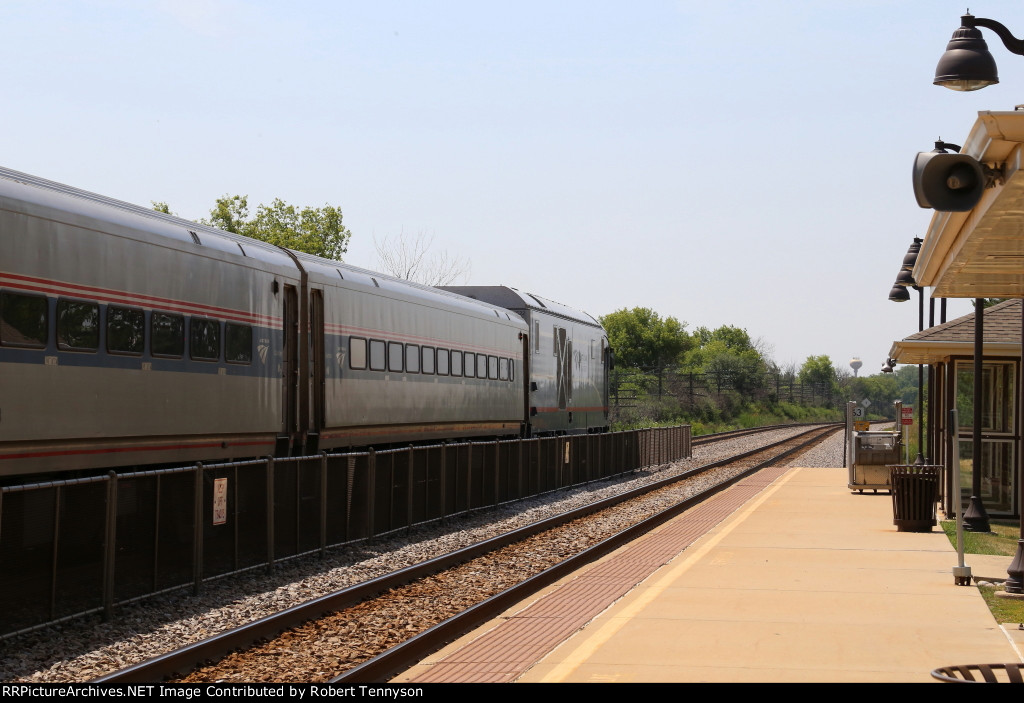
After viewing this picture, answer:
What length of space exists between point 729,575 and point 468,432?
13435 millimetres

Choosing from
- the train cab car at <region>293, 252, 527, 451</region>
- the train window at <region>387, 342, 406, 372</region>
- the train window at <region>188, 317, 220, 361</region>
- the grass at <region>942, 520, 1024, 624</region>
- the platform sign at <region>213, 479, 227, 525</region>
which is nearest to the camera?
the grass at <region>942, 520, 1024, 624</region>

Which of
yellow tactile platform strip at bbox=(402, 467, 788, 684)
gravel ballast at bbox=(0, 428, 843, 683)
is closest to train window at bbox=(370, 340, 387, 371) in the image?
gravel ballast at bbox=(0, 428, 843, 683)

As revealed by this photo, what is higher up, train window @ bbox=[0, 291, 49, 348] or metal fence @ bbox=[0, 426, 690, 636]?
train window @ bbox=[0, 291, 49, 348]

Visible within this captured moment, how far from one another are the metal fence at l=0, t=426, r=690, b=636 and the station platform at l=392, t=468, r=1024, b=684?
3349 mm

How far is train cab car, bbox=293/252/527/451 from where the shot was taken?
62.0ft

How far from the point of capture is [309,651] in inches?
377

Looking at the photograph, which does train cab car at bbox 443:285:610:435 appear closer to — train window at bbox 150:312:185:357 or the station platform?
the station platform

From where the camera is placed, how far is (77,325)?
12594 millimetres

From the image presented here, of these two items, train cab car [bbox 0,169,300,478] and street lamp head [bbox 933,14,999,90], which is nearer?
street lamp head [bbox 933,14,999,90]

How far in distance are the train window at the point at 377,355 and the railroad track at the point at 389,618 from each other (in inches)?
161

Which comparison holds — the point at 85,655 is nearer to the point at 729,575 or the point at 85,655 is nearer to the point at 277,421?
the point at 729,575

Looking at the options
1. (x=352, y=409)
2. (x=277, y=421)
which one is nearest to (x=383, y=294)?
(x=352, y=409)

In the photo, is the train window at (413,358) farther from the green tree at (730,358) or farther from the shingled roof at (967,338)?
the green tree at (730,358)

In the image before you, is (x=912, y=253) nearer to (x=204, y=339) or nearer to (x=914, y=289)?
(x=914, y=289)
